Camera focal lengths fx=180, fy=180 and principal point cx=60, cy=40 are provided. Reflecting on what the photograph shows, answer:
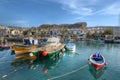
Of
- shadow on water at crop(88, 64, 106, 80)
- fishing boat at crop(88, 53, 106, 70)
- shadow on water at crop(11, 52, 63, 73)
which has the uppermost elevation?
fishing boat at crop(88, 53, 106, 70)

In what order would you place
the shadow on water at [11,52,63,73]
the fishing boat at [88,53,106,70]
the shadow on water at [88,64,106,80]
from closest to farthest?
the shadow on water at [88,64,106,80] → the fishing boat at [88,53,106,70] → the shadow on water at [11,52,63,73]

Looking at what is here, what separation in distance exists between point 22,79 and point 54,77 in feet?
14.6

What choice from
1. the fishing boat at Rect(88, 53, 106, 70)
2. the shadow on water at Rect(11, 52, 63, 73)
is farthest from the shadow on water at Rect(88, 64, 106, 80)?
the shadow on water at Rect(11, 52, 63, 73)

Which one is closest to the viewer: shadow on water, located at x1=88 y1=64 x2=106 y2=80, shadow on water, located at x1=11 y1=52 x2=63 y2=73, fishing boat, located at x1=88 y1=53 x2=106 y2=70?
shadow on water, located at x1=88 y1=64 x2=106 y2=80

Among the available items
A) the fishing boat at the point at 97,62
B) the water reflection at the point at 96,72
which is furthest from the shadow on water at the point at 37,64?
the fishing boat at the point at 97,62

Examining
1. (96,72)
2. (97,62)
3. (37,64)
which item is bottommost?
(96,72)

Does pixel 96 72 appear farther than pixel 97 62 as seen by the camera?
No

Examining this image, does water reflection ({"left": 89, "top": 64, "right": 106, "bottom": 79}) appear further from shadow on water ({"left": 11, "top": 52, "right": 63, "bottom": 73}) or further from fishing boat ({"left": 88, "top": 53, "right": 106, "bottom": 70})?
shadow on water ({"left": 11, "top": 52, "right": 63, "bottom": 73})

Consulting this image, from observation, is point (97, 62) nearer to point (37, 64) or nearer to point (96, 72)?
point (96, 72)

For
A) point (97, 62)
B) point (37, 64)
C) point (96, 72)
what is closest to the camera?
point (96, 72)

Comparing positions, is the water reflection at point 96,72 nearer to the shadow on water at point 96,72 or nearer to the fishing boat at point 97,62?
the shadow on water at point 96,72

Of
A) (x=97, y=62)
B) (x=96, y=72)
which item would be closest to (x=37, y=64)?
(x=97, y=62)

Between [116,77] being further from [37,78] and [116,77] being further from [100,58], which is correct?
[37,78]

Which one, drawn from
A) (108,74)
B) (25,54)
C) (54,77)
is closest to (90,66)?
(108,74)
